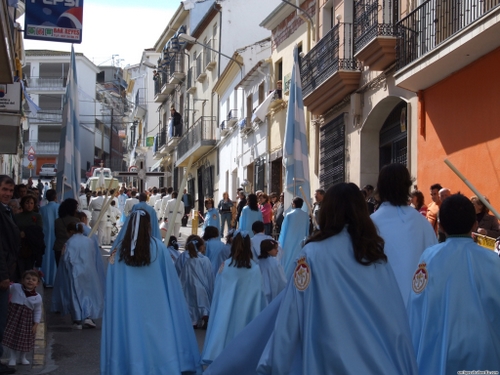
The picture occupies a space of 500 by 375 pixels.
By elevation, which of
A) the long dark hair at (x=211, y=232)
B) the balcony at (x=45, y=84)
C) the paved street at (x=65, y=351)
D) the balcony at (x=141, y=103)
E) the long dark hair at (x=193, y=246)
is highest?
the balcony at (x=45, y=84)

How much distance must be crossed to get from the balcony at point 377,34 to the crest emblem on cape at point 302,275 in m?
12.8

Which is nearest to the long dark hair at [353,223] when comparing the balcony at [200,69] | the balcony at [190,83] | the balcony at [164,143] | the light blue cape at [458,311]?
the light blue cape at [458,311]

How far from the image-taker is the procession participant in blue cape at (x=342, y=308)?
4891mm

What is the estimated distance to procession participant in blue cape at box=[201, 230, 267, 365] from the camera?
9352mm

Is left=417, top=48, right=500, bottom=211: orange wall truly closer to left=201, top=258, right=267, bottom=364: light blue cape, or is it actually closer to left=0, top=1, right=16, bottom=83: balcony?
left=201, top=258, right=267, bottom=364: light blue cape

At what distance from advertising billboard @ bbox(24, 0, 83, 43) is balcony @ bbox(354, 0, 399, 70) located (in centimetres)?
531

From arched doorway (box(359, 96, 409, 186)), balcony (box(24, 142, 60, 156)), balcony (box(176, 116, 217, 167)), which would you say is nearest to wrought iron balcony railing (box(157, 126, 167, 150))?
balcony (box(176, 116, 217, 167))

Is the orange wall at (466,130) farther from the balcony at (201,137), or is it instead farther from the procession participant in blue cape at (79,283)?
the balcony at (201,137)

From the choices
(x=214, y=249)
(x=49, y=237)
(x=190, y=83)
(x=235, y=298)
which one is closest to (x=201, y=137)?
(x=190, y=83)

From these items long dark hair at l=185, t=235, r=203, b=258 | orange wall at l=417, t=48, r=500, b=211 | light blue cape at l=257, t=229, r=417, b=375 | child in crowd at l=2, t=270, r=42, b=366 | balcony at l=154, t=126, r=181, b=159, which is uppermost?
balcony at l=154, t=126, r=181, b=159

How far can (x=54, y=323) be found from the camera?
42.4ft

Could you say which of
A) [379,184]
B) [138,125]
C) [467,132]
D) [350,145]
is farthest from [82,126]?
[379,184]

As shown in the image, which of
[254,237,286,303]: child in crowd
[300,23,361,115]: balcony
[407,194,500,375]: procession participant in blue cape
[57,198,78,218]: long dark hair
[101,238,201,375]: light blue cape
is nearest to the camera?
[407,194,500,375]: procession participant in blue cape

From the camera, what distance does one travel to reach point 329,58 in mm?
21641
